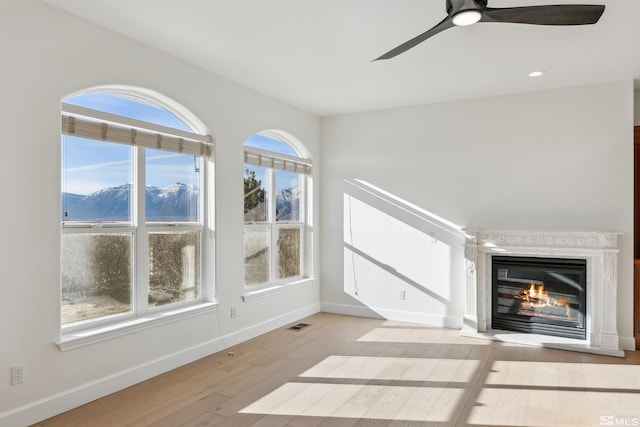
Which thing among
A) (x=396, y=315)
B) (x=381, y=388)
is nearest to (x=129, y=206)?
(x=381, y=388)

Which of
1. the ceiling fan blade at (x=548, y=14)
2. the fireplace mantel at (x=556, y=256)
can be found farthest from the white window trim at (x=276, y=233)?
the ceiling fan blade at (x=548, y=14)

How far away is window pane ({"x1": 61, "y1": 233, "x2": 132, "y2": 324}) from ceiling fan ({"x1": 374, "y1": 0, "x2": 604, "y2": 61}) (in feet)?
9.61

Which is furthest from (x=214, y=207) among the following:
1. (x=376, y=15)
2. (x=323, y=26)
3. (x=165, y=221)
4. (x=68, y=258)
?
(x=376, y=15)

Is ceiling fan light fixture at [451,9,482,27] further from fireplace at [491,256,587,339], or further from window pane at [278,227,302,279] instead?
window pane at [278,227,302,279]

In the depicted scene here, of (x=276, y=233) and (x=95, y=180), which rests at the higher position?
(x=95, y=180)

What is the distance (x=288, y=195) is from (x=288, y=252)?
2.58 feet

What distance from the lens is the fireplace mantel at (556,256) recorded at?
4066mm

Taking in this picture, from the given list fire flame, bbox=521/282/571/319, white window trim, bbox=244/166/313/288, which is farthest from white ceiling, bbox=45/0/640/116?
fire flame, bbox=521/282/571/319

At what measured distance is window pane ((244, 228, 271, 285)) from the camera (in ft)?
15.4

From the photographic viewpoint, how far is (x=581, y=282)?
14.0 ft

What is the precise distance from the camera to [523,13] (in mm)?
2168

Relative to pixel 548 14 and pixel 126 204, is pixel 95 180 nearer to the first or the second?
pixel 126 204

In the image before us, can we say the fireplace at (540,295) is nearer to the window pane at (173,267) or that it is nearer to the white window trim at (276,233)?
the white window trim at (276,233)
